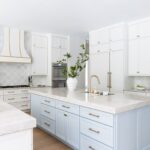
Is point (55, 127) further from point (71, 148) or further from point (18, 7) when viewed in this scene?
point (18, 7)

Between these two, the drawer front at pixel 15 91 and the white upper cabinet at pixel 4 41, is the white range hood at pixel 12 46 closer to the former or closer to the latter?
the white upper cabinet at pixel 4 41

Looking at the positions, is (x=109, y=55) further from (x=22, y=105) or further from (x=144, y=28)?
(x=22, y=105)

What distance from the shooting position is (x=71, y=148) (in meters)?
2.62

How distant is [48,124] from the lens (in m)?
Answer: 3.08

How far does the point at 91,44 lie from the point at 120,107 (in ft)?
12.6

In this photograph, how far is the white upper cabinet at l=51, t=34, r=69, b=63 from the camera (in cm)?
578

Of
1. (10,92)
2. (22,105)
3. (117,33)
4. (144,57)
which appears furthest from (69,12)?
(22,105)

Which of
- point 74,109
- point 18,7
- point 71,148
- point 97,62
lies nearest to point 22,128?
point 74,109

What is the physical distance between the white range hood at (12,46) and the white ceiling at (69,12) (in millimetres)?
358

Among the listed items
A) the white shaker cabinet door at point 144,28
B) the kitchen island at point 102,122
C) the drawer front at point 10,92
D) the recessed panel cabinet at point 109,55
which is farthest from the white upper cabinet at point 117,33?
the drawer front at point 10,92

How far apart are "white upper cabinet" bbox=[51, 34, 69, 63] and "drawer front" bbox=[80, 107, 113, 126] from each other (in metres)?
3.75

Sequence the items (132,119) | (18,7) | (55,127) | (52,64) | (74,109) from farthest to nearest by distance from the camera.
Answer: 1. (52,64)
2. (18,7)
3. (55,127)
4. (74,109)
5. (132,119)

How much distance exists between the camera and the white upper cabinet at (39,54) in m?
5.48

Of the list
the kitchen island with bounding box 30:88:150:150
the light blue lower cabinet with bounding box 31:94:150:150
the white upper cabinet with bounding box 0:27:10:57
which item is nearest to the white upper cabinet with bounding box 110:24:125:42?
the kitchen island with bounding box 30:88:150:150
